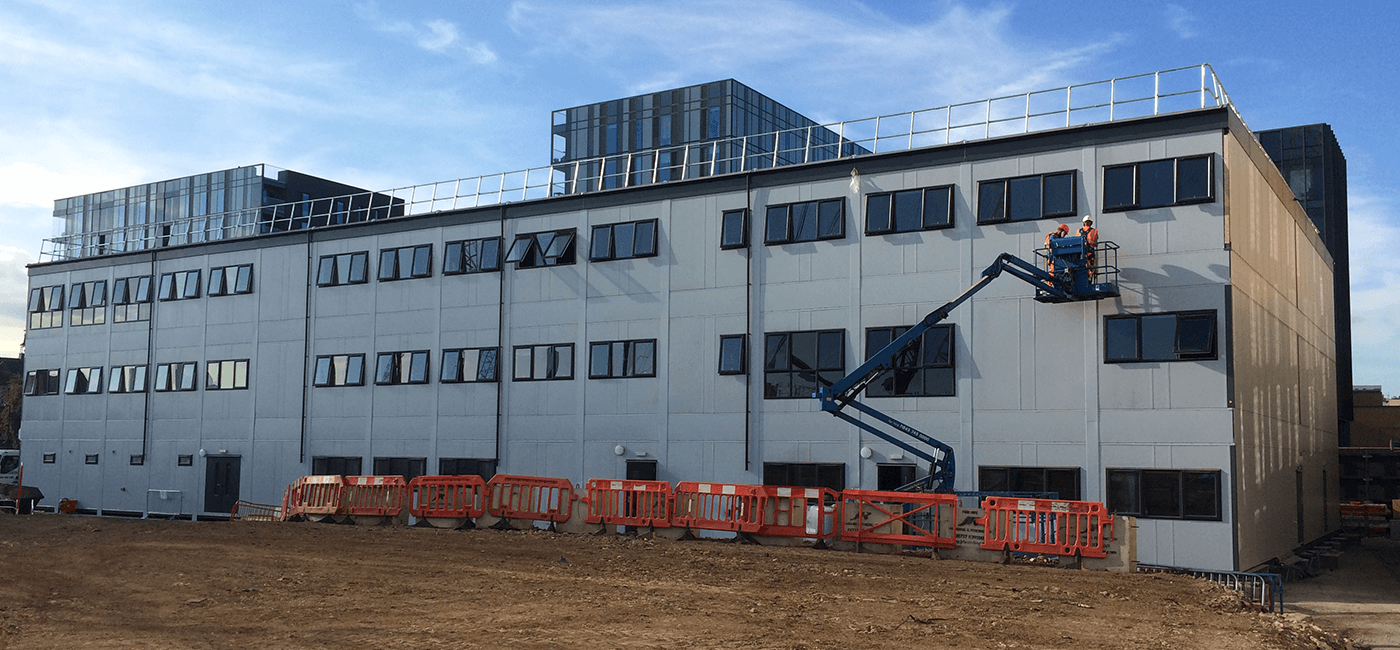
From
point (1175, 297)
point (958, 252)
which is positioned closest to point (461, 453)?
point (958, 252)

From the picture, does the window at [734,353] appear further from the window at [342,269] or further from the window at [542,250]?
the window at [342,269]

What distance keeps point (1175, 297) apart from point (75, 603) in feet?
76.6

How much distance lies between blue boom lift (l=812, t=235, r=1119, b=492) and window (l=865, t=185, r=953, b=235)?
2.25 meters

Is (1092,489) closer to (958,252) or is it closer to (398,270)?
(958,252)

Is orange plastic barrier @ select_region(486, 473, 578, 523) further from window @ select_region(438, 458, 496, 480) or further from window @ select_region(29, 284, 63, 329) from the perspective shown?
window @ select_region(29, 284, 63, 329)

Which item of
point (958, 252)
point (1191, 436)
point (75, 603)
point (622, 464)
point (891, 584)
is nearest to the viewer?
point (75, 603)

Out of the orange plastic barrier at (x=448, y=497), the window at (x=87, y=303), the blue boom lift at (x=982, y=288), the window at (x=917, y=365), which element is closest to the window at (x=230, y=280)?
the window at (x=87, y=303)

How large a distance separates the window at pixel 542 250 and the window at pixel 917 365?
11409 mm

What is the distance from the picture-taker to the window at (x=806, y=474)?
31.1 metres

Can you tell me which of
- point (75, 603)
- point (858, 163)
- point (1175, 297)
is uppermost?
point (858, 163)

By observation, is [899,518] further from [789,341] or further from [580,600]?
[580,600]

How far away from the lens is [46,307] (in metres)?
54.8

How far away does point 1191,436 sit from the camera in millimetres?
26047

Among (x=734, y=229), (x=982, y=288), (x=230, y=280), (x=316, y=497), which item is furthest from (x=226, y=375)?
Answer: (x=982, y=288)
